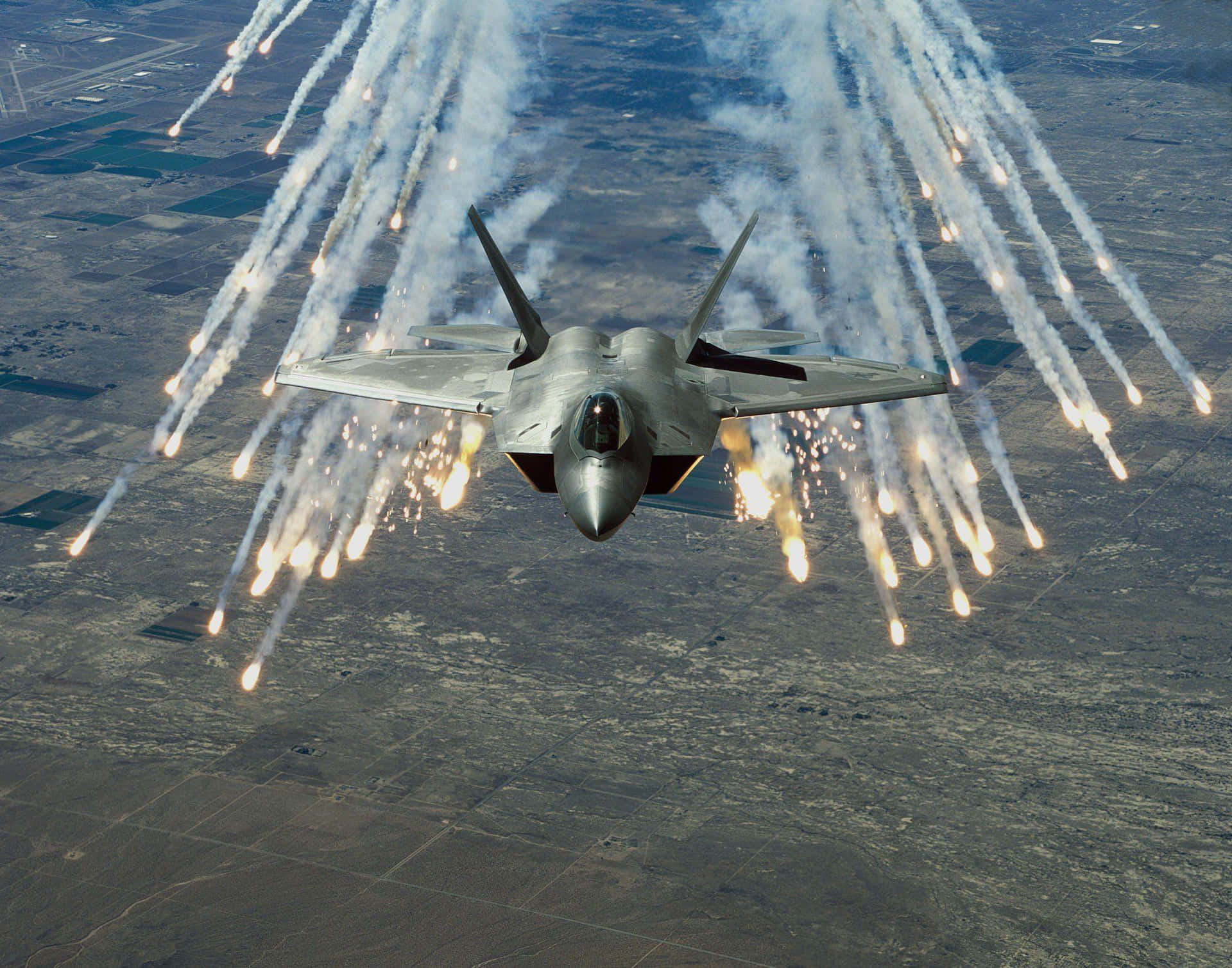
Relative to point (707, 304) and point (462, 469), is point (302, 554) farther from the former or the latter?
point (707, 304)

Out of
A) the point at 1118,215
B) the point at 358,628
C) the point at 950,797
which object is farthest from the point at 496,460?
the point at 1118,215

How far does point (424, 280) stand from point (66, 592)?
32.4 m

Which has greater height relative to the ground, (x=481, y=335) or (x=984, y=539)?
(x=481, y=335)

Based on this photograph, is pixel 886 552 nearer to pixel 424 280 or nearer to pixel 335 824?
pixel 335 824

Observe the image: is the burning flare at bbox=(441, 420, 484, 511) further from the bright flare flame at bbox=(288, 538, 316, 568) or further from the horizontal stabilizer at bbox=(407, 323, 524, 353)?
the horizontal stabilizer at bbox=(407, 323, 524, 353)

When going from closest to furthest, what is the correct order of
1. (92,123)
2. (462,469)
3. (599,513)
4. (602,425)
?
(599,513), (602,425), (462,469), (92,123)

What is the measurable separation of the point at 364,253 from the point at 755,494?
35235 mm

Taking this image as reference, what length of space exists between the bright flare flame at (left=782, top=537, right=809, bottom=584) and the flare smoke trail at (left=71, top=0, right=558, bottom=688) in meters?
13.6

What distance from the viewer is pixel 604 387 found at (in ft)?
136

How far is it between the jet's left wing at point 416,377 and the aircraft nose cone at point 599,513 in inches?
251

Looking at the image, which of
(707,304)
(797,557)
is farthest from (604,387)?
(797,557)

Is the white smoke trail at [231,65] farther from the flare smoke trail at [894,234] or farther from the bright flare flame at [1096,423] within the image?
the bright flare flame at [1096,423]

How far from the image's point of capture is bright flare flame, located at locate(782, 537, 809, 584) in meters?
57.9

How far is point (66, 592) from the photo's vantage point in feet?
186
